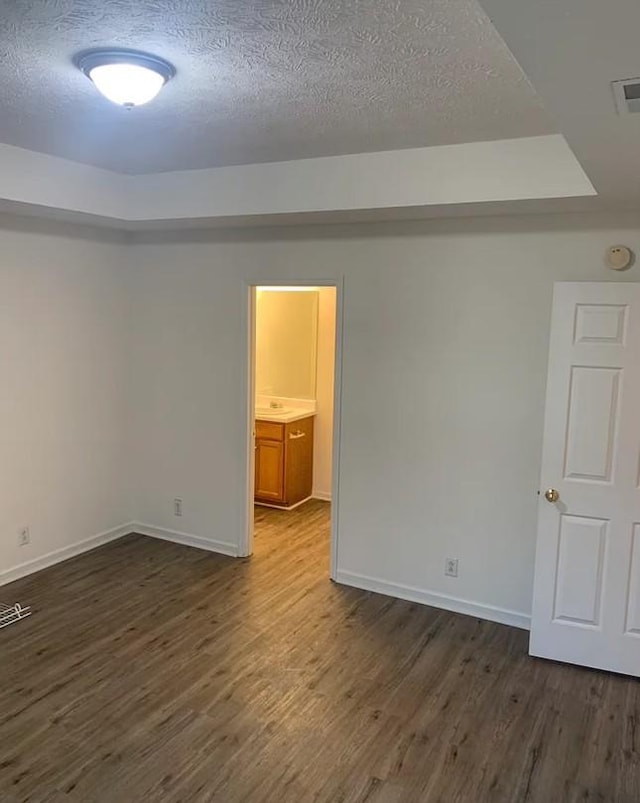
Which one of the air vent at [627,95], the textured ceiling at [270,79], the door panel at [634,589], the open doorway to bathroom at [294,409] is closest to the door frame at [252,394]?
the open doorway to bathroom at [294,409]

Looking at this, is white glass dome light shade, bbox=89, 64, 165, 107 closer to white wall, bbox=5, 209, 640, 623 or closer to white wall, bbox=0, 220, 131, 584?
white wall, bbox=5, 209, 640, 623

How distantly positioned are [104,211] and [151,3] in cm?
255

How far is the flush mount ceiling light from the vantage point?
7.04 ft

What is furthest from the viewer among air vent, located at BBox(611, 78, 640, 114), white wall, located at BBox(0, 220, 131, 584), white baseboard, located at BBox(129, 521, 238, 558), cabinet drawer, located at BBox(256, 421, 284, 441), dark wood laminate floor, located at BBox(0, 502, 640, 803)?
cabinet drawer, located at BBox(256, 421, 284, 441)

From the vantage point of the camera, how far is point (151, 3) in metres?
1.79

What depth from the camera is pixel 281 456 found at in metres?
6.05

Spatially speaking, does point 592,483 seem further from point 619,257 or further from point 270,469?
point 270,469

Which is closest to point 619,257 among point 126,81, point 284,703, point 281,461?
point 126,81

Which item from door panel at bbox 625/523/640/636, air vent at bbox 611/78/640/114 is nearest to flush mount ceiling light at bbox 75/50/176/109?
air vent at bbox 611/78/640/114

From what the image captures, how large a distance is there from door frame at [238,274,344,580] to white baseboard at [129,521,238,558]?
0.11 m

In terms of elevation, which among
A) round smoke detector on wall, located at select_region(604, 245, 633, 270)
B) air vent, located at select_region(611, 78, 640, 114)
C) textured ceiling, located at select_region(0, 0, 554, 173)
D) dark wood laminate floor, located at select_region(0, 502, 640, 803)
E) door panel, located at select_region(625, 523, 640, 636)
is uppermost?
→ textured ceiling, located at select_region(0, 0, 554, 173)

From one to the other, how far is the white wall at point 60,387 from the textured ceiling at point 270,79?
3.64ft

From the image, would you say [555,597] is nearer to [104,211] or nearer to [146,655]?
[146,655]

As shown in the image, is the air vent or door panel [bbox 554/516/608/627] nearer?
the air vent
